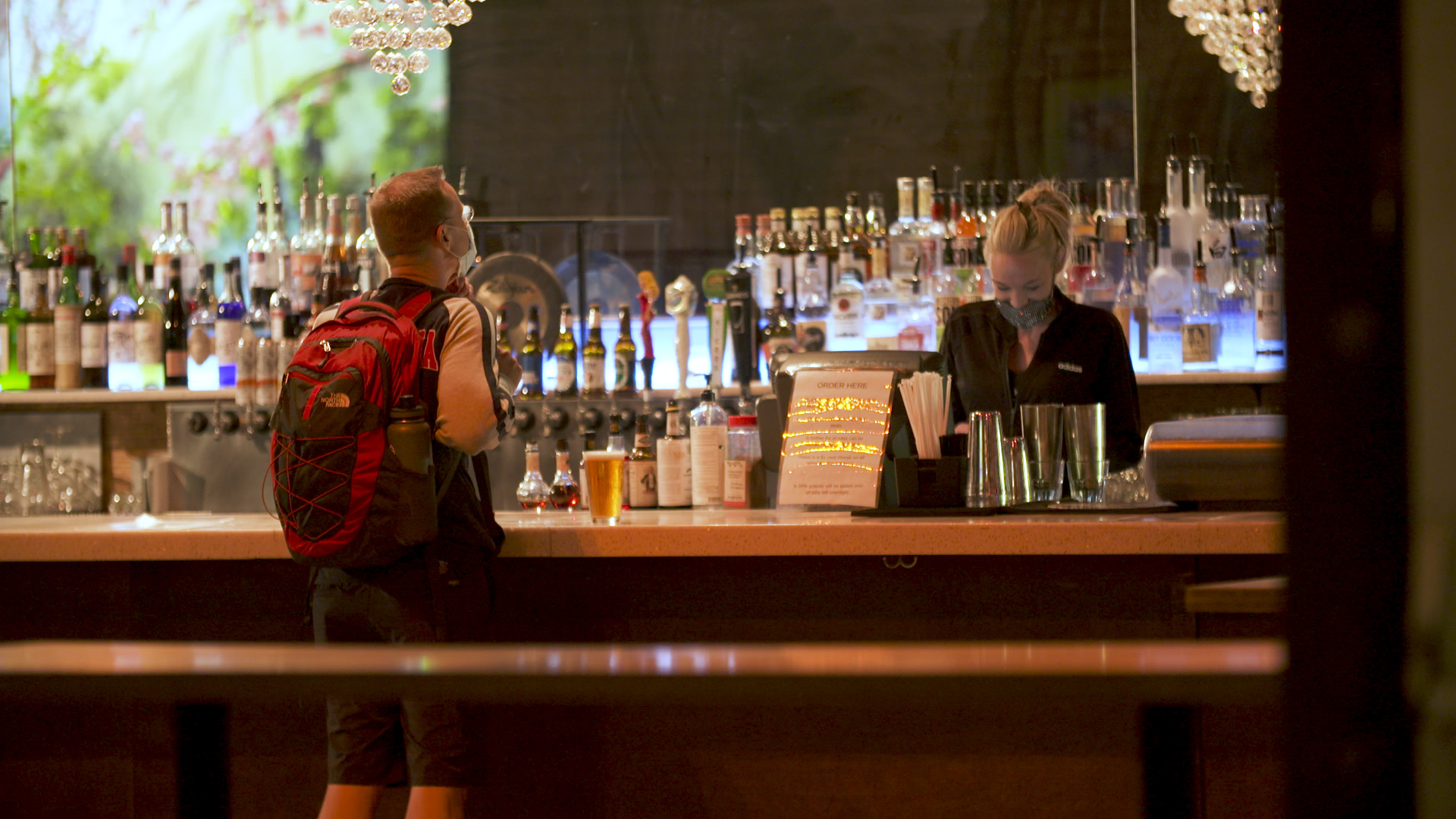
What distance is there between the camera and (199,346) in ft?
14.6

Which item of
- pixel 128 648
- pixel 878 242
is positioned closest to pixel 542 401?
pixel 878 242

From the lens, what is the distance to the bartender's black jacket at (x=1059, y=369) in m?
3.02

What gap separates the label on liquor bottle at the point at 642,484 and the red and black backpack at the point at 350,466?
1069 millimetres

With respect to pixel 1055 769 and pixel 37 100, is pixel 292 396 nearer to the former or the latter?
pixel 1055 769

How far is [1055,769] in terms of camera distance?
7.10 feet

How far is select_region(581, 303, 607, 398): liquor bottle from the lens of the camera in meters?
4.19

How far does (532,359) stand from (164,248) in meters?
1.42

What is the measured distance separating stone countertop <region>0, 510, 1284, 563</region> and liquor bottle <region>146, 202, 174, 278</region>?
2.23 meters

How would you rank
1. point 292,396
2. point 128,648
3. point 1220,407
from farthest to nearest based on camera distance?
point 1220,407 < point 292,396 < point 128,648

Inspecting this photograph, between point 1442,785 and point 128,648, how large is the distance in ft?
1.39

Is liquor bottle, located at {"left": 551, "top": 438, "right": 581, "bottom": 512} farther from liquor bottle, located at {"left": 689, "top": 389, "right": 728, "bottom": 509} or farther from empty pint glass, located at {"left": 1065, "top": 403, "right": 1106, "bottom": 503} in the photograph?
empty pint glass, located at {"left": 1065, "top": 403, "right": 1106, "bottom": 503}

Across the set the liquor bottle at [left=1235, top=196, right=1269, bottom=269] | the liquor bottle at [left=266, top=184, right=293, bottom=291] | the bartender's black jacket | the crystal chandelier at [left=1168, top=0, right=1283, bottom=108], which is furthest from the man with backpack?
the liquor bottle at [left=1235, top=196, right=1269, bottom=269]

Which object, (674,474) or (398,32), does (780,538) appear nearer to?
(674,474)

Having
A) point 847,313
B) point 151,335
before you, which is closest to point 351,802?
point 847,313
